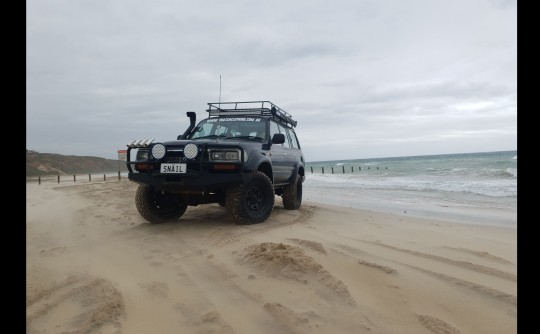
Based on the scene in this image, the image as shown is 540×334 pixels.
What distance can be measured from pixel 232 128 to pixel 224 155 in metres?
1.49

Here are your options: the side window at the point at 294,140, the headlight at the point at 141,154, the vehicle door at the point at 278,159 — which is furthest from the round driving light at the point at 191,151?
the side window at the point at 294,140

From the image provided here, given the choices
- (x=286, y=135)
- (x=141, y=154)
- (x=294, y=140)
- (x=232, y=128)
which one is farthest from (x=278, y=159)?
(x=141, y=154)

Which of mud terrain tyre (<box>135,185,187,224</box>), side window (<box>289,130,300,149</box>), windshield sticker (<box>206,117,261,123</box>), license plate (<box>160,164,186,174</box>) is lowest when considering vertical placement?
mud terrain tyre (<box>135,185,187,224</box>)

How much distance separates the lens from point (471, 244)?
4.15 metres

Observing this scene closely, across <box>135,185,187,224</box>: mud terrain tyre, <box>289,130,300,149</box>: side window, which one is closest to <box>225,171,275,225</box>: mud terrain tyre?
<box>135,185,187,224</box>: mud terrain tyre

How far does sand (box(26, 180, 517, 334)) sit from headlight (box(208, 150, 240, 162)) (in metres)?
0.91

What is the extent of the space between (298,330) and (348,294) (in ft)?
1.95

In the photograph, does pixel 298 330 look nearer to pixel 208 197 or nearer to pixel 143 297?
pixel 143 297

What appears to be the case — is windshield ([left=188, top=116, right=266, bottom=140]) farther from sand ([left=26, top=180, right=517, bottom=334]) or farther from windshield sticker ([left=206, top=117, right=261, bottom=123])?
sand ([left=26, top=180, right=517, bottom=334])

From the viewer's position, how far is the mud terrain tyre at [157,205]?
5.39m

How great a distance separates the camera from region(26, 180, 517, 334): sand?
2234 mm

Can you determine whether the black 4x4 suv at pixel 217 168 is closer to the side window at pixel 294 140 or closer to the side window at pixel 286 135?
the side window at pixel 286 135
